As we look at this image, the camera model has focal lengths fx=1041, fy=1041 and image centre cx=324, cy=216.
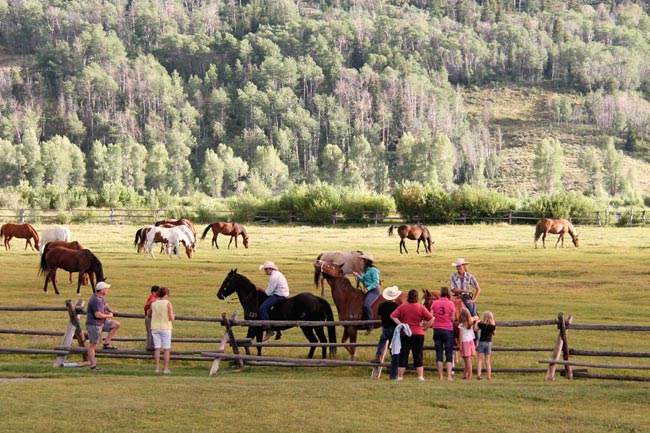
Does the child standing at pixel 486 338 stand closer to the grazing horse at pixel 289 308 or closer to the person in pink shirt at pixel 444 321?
the person in pink shirt at pixel 444 321

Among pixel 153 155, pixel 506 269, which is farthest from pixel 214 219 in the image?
pixel 153 155

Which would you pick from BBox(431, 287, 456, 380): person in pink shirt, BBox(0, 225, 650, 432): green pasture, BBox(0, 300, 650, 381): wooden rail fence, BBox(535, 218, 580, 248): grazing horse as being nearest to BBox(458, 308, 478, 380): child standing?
BBox(431, 287, 456, 380): person in pink shirt

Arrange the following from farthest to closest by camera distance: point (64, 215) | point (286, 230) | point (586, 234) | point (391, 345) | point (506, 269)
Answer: point (64, 215) < point (286, 230) < point (586, 234) < point (506, 269) < point (391, 345)

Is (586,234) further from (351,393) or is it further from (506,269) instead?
(351,393)

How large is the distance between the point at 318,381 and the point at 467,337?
3.13m

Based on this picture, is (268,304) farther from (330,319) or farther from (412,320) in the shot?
(412,320)

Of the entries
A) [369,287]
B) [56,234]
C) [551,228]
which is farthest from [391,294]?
[551,228]

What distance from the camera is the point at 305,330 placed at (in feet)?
77.2

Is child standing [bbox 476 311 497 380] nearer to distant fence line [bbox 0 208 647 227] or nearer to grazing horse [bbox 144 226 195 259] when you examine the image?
grazing horse [bbox 144 226 195 259]

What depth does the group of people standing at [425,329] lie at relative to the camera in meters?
19.8

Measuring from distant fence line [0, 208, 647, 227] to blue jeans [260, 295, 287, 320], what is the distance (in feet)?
211

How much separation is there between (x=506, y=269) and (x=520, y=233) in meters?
27.3

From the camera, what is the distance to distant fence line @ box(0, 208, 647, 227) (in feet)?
286

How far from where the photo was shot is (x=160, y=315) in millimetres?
21078
